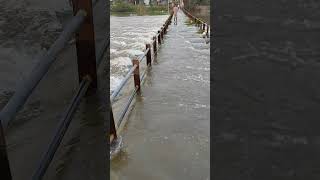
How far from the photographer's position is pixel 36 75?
1474 millimetres

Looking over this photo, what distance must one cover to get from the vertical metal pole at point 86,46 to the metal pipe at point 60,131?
0.15ft

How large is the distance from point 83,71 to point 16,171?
63cm

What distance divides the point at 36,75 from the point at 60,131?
392 mm

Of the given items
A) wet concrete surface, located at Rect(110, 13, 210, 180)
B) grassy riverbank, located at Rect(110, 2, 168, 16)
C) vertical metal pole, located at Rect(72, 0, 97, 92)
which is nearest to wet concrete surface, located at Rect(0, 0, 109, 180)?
vertical metal pole, located at Rect(72, 0, 97, 92)

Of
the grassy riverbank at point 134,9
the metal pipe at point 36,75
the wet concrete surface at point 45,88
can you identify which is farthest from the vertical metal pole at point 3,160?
the grassy riverbank at point 134,9
